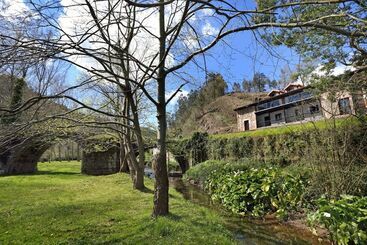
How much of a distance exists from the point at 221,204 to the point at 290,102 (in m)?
24.9

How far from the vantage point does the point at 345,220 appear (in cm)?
551

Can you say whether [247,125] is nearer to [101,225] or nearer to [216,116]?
[216,116]

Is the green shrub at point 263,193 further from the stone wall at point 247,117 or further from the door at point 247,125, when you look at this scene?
the door at point 247,125

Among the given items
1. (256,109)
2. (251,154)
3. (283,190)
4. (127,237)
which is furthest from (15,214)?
(256,109)

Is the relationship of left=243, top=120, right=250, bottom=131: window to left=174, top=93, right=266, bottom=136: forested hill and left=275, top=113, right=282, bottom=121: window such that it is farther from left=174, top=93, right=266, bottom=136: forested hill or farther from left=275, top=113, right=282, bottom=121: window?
left=174, top=93, right=266, bottom=136: forested hill

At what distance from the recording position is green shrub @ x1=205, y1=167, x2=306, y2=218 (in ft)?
28.8

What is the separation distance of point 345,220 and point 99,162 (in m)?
22.3

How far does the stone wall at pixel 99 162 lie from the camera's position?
79.8 feet

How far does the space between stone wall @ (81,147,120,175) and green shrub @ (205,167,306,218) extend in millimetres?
16167

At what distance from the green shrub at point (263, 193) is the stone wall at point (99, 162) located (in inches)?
636

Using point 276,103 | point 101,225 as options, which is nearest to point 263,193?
point 101,225

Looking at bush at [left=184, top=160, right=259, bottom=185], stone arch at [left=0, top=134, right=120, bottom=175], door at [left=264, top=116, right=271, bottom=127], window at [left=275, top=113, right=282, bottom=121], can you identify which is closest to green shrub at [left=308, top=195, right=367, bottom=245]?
bush at [left=184, top=160, right=259, bottom=185]

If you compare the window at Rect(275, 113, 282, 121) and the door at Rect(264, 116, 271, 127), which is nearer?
the window at Rect(275, 113, 282, 121)

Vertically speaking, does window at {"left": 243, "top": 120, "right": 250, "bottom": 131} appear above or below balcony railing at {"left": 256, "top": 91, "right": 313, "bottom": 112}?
below
